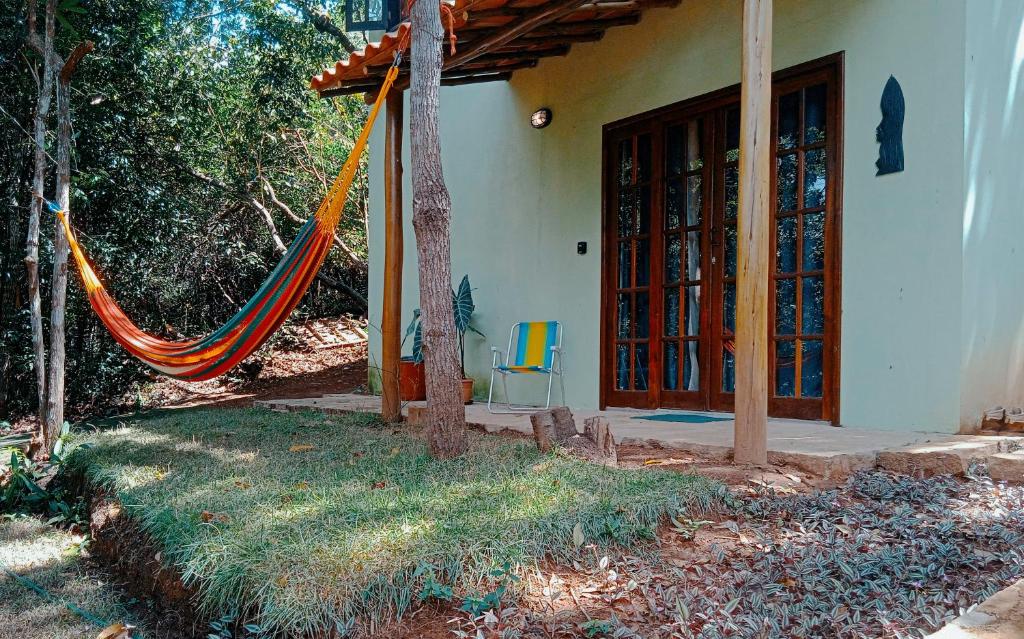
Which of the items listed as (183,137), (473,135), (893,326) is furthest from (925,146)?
(183,137)

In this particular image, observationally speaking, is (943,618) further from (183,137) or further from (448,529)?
(183,137)

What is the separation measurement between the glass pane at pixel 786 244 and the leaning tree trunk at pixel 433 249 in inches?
82.5

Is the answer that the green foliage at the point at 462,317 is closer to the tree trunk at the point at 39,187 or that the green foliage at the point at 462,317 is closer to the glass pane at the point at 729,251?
the glass pane at the point at 729,251

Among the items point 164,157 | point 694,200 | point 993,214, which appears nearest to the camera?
point 993,214

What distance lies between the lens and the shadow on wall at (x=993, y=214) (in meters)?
3.43

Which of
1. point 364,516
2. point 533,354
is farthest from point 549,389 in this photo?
point 364,516

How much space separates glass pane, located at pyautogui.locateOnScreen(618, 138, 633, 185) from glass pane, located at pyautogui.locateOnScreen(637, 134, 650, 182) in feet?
0.24

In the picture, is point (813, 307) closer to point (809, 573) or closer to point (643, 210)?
point (643, 210)

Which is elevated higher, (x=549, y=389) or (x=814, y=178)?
(x=814, y=178)

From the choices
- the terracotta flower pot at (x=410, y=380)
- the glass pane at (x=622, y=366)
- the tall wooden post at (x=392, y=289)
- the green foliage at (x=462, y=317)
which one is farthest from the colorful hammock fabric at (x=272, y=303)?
the glass pane at (x=622, y=366)

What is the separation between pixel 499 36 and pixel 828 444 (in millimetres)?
2780

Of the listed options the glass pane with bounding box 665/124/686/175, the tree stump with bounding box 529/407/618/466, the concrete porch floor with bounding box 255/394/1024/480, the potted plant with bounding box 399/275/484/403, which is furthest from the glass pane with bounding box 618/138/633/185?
the tree stump with bounding box 529/407/618/466

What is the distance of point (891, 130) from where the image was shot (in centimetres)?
369

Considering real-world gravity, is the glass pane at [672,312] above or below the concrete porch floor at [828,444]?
above
